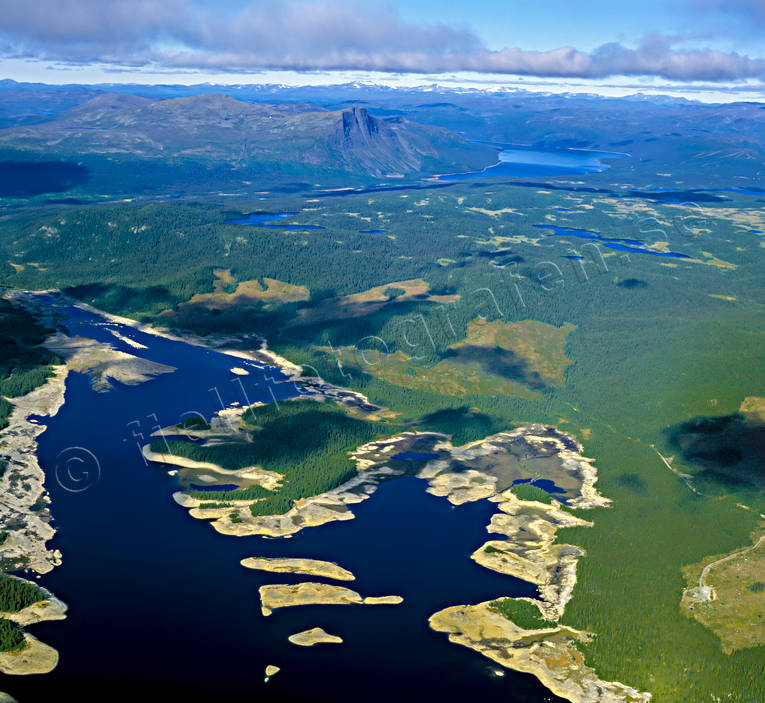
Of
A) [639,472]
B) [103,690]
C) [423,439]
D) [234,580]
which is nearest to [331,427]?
[423,439]

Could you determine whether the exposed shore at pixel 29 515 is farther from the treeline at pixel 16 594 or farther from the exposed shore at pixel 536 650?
the exposed shore at pixel 536 650

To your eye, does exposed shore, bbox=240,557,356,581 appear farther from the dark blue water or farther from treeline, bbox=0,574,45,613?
treeline, bbox=0,574,45,613

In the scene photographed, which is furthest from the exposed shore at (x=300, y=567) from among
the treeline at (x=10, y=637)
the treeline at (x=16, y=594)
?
the treeline at (x=10, y=637)

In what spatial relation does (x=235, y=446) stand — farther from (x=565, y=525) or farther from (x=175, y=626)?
(x=565, y=525)

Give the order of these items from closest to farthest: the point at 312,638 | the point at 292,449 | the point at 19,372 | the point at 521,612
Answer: the point at 312,638 < the point at 521,612 < the point at 292,449 < the point at 19,372

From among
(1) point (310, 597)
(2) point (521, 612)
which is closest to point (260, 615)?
(1) point (310, 597)

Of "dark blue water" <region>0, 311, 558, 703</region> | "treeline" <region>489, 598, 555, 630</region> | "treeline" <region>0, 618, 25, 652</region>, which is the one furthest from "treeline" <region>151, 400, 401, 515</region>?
"treeline" <region>489, 598, 555, 630</region>

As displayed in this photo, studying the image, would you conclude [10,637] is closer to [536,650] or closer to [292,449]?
[292,449]

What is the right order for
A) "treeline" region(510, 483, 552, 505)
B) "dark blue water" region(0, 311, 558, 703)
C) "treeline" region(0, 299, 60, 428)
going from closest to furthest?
"dark blue water" region(0, 311, 558, 703) → "treeline" region(510, 483, 552, 505) → "treeline" region(0, 299, 60, 428)

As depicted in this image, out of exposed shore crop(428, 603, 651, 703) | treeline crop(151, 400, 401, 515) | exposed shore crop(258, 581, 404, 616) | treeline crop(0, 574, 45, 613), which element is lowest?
exposed shore crop(428, 603, 651, 703)
